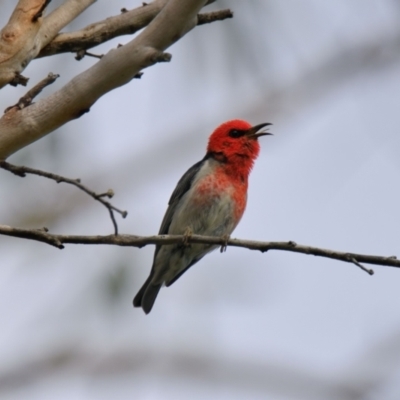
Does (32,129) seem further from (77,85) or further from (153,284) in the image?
(153,284)

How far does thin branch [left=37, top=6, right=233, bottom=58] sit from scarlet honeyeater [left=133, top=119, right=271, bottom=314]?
7.24ft

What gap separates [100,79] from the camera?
301 centimetres

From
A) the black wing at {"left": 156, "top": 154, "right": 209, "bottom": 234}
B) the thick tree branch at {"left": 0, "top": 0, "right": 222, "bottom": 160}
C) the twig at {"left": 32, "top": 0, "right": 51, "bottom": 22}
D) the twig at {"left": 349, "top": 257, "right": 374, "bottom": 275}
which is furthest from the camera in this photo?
the black wing at {"left": 156, "top": 154, "right": 209, "bottom": 234}

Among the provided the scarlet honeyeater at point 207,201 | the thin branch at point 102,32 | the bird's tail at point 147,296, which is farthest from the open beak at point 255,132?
the thin branch at point 102,32

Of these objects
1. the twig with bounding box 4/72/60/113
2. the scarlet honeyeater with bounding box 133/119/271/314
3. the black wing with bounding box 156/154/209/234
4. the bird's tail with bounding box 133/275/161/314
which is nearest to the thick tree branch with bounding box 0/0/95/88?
the twig with bounding box 4/72/60/113

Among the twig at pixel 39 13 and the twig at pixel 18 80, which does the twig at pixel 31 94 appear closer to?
the twig at pixel 18 80

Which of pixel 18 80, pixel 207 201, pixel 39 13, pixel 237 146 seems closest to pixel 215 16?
pixel 39 13

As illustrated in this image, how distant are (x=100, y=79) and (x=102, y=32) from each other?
118 cm

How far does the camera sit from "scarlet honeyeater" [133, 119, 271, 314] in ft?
20.7

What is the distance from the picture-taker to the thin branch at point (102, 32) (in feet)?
13.0

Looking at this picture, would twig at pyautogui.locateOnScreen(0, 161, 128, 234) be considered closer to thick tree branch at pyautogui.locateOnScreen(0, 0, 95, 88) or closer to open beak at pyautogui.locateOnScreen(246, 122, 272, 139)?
thick tree branch at pyautogui.locateOnScreen(0, 0, 95, 88)

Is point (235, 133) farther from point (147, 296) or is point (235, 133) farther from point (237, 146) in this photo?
point (147, 296)

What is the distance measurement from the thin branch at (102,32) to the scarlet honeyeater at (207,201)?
7.24ft

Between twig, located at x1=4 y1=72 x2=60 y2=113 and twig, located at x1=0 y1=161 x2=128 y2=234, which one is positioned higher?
twig, located at x1=4 y1=72 x2=60 y2=113
